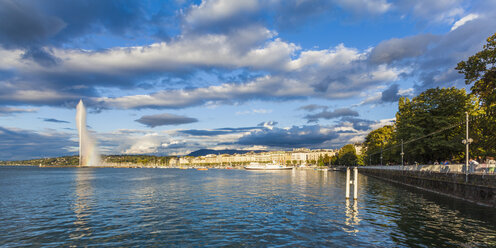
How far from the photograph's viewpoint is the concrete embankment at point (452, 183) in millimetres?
32938

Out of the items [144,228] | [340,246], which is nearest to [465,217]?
[340,246]

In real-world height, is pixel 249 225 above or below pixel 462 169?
below

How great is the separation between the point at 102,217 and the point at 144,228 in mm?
6723

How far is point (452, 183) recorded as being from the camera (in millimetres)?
41656

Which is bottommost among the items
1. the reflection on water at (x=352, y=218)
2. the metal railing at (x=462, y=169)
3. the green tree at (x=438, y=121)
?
the reflection on water at (x=352, y=218)

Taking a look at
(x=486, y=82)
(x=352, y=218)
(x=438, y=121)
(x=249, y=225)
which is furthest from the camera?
(x=438, y=121)

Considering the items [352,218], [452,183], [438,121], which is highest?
[438,121]

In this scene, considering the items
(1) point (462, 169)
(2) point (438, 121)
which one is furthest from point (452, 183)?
(2) point (438, 121)

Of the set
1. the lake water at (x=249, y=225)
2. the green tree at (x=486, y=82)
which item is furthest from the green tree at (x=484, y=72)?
the lake water at (x=249, y=225)

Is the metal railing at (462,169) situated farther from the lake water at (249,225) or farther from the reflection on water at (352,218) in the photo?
the reflection on water at (352,218)

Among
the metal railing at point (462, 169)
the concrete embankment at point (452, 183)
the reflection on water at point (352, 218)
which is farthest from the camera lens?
the metal railing at point (462, 169)

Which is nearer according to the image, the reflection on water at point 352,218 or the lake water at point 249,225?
the lake water at point 249,225

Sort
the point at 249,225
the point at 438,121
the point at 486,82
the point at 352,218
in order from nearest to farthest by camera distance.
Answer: the point at 249,225 → the point at 352,218 → the point at 486,82 → the point at 438,121

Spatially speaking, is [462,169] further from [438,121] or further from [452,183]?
[438,121]
